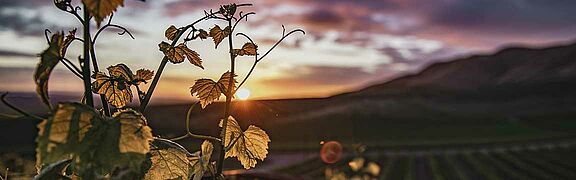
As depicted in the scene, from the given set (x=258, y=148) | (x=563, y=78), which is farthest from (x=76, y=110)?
(x=563, y=78)

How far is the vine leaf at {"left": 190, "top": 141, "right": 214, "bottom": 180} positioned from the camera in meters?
0.80

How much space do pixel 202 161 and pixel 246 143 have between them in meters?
0.13

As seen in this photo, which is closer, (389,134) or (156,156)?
(156,156)

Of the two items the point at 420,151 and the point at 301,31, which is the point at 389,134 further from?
the point at 301,31

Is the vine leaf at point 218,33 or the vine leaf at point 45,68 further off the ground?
the vine leaf at point 218,33

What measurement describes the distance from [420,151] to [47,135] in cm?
2529

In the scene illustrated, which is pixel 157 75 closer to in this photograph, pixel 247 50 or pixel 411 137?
pixel 247 50

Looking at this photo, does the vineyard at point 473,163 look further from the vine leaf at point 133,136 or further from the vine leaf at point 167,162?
the vine leaf at point 133,136

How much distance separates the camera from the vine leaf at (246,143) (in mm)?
900

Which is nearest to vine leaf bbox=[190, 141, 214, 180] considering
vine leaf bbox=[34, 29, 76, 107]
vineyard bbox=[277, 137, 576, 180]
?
vine leaf bbox=[34, 29, 76, 107]

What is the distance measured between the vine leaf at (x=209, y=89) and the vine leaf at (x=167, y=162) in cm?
10

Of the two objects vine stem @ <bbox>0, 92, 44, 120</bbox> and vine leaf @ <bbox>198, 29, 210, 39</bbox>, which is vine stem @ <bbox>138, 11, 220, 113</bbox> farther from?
vine stem @ <bbox>0, 92, 44, 120</bbox>

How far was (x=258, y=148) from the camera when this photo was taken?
0.93 metres

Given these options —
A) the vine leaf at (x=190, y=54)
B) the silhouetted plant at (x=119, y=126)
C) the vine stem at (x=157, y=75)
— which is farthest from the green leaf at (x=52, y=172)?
the vine leaf at (x=190, y=54)
